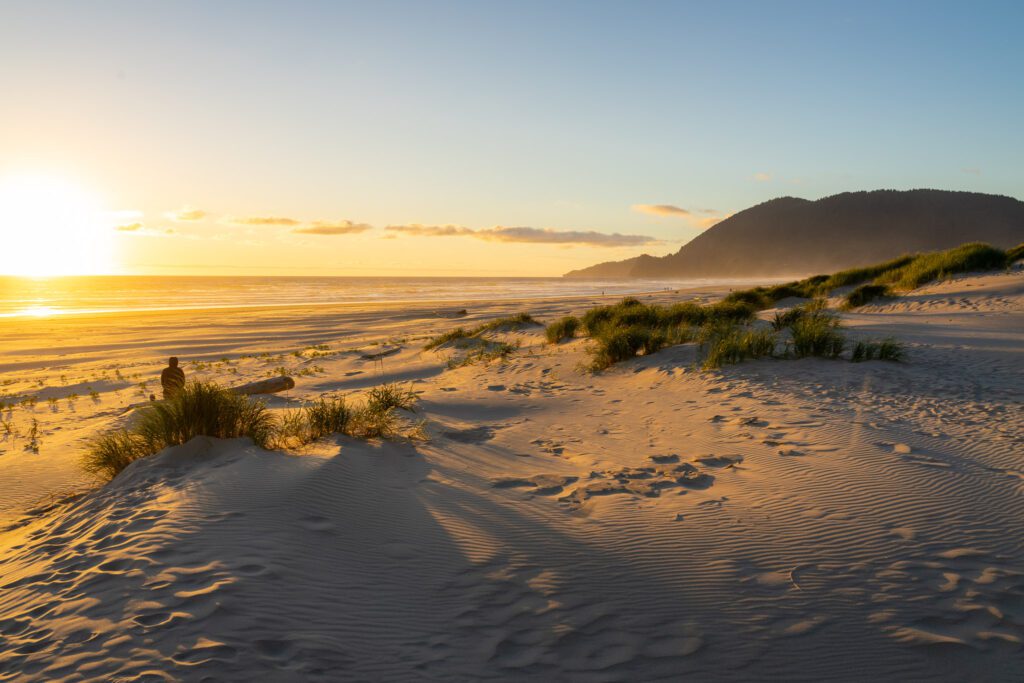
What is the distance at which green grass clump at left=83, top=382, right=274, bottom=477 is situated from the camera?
542 cm

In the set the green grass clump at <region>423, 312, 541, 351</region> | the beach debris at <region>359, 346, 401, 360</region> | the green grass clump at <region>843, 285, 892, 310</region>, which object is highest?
the green grass clump at <region>843, 285, 892, 310</region>

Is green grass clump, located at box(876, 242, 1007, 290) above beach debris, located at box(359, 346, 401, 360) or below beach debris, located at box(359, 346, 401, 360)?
above

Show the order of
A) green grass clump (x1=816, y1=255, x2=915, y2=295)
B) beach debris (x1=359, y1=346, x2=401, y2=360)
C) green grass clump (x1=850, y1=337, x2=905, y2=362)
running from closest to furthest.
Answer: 1. green grass clump (x1=850, y1=337, x2=905, y2=362)
2. beach debris (x1=359, y1=346, x2=401, y2=360)
3. green grass clump (x1=816, y1=255, x2=915, y2=295)

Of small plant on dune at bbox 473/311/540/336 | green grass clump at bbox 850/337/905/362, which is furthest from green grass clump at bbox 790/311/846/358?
small plant on dune at bbox 473/311/540/336

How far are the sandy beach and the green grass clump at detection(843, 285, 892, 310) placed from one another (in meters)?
11.5

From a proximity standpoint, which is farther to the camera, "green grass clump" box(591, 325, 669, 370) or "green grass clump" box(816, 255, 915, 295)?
"green grass clump" box(816, 255, 915, 295)

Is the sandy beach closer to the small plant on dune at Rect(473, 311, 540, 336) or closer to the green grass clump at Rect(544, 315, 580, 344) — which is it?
the green grass clump at Rect(544, 315, 580, 344)

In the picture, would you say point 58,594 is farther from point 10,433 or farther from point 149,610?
point 10,433

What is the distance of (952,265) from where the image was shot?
20.1 m

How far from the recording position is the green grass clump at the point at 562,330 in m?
14.1

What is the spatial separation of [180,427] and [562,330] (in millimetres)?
9763

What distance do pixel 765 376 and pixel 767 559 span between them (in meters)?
5.54

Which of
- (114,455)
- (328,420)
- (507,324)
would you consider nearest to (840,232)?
(507,324)

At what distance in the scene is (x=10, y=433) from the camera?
27.5 feet
